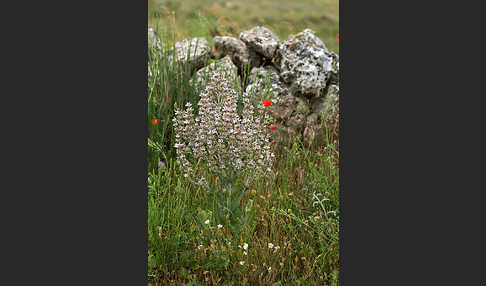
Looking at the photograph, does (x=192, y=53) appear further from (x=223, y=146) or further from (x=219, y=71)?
(x=223, y=146)

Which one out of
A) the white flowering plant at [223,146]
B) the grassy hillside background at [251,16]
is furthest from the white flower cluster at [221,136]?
the grassy hillside background at [251,16]

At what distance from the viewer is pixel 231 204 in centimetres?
284

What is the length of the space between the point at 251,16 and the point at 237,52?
23.6 inches

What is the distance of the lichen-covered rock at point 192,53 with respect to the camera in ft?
12.6

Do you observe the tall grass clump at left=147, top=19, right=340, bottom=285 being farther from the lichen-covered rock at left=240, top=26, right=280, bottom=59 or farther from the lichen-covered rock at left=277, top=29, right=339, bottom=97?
the lichen-covered rock at left=240, top=26, right=280, bottom=59

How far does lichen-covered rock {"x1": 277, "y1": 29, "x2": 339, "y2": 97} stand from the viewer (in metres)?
3.63

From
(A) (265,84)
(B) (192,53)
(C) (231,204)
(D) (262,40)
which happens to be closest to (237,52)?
(D) (262,40)

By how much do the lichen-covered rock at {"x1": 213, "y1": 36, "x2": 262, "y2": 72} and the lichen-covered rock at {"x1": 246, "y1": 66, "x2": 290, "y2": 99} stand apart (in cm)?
10

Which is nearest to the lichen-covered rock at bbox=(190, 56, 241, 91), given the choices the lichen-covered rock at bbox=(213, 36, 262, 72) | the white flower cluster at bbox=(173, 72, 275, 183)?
the lichen-covered rock at bbox=(213, 36, 262, 72)

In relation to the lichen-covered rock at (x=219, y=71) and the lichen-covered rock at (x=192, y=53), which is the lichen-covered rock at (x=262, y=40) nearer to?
the lichen-covered rock at (x=219, y=71)

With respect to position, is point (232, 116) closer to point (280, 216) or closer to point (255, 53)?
point (280, 216)

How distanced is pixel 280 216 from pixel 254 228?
0.23m

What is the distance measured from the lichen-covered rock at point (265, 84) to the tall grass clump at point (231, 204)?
1.33 feet

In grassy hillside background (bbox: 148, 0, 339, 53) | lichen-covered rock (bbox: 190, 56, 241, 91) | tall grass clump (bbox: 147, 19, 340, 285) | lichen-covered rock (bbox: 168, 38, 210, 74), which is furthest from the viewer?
lichen-covered rock (bbox: 168, 38, 210, 74)
